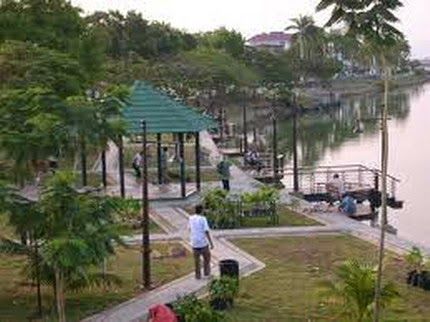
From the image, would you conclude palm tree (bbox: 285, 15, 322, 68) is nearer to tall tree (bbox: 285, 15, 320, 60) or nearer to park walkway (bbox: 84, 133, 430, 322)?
tall tree (bbox: 285, 15, 320, 60)

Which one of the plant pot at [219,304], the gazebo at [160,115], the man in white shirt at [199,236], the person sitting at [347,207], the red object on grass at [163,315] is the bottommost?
the person sitting at [347,207]

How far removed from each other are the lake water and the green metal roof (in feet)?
20.5

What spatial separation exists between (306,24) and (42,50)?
311 feet

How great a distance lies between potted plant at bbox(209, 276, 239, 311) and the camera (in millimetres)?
15000

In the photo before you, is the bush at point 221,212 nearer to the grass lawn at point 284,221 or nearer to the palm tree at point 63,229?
the grass lawn at point 284,221

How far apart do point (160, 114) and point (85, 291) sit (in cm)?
1196

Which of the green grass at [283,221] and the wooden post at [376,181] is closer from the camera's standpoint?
the green grass at [283,221]

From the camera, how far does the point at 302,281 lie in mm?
17234

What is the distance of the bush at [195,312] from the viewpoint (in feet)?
42.5

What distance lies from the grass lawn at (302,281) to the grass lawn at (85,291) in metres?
1.84

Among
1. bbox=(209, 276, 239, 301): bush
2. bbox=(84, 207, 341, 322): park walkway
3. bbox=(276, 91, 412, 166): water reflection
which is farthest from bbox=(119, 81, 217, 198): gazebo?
bbox=(276, 91, 412, 166): water reflection

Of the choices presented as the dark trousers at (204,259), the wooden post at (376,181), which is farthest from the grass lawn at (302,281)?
the wooden post at (376,181)

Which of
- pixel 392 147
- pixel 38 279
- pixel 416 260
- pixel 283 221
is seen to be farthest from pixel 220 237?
pixel 392 147

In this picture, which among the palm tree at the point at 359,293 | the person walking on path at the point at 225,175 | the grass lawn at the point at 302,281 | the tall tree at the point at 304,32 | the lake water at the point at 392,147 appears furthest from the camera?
the tall tree at the point at 304,32
